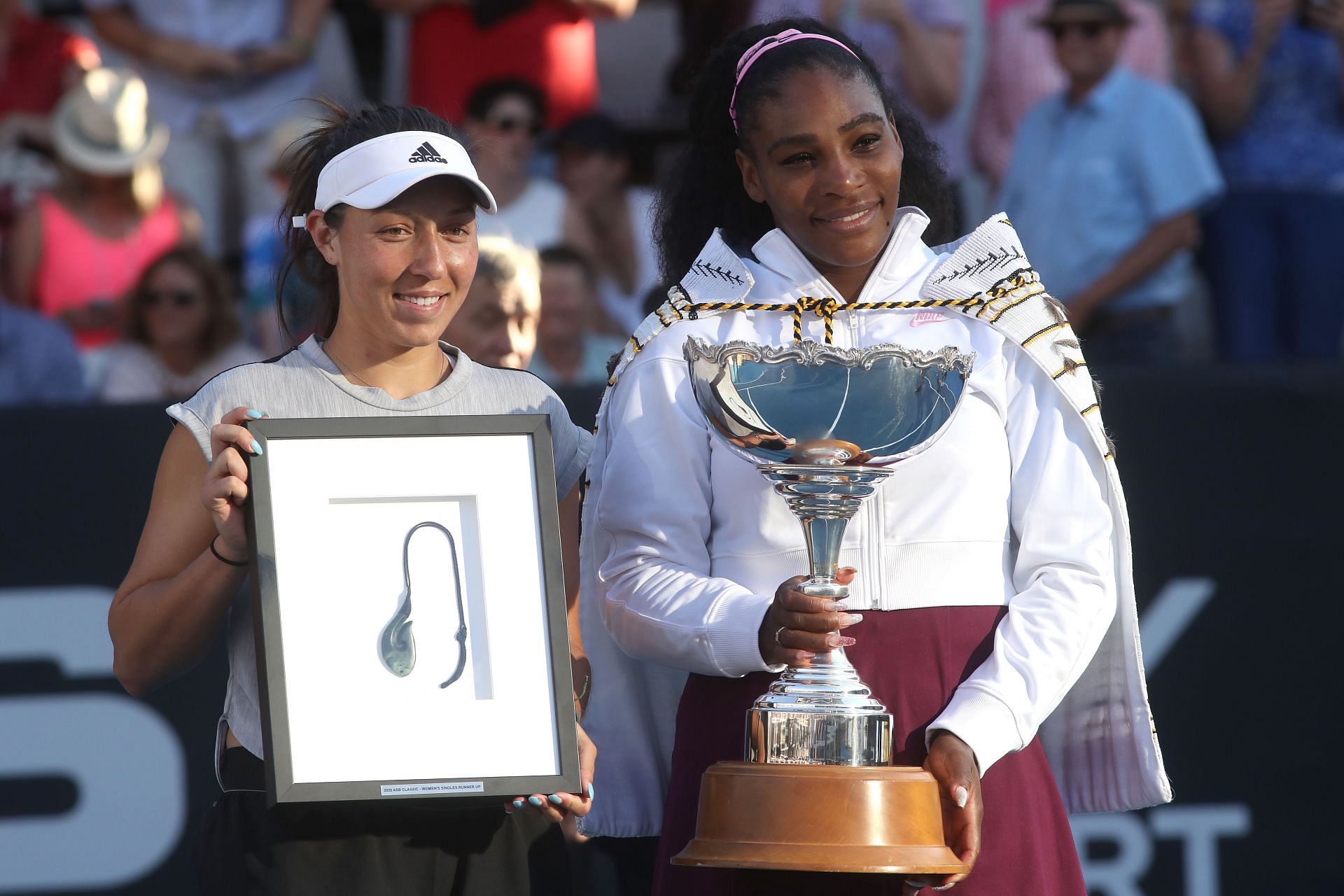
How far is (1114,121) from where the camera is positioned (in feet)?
16.5

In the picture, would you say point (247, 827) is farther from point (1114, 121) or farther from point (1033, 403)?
point (1114, 121)

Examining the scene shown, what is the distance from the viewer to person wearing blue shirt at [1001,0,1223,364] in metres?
4.89

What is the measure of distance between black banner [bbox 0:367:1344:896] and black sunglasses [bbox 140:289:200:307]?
841 millimetres

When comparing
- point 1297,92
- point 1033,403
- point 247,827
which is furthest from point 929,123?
point 247,827

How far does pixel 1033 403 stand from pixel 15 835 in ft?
→ 8.24

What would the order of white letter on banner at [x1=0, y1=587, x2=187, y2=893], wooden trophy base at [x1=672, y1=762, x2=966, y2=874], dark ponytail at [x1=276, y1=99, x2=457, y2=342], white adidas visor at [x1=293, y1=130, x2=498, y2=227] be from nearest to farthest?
wooden trophy base at [x1=672, y1=762, x2=966, y2=874], white adidas visor at [x1=293, y1=130, x2=498, y2=227], dark ponytail at [x1=276, y1=99, x2=457, y2=342], white letter on banner at [x1=0, y1=587, x2=187, y2=893]

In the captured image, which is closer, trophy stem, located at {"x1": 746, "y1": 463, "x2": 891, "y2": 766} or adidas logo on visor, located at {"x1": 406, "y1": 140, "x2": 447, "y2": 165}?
trophy stem, located at {"x1": 746, "y1": 463, "x2": 891, "y2": 766}

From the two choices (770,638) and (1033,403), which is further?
(1033,403)

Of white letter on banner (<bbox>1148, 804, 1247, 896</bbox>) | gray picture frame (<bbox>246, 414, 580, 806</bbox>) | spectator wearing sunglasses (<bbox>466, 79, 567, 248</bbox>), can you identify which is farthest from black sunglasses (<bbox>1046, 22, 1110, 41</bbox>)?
gray picture frame (<bbox>246, 414, 580, 806</bbox>)

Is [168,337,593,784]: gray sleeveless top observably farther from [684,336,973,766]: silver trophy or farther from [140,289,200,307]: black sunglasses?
[140,289,200,307]: black sunglasses

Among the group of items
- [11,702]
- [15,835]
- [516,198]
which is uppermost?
[516,198]

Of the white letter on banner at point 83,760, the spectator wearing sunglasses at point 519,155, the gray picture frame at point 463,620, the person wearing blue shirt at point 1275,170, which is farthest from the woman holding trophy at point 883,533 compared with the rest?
the person wearing blue shirt at point 1275,170

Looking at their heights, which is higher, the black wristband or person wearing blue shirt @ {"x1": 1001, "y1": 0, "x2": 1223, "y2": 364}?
person wearing blue shirt @ {"x1": 1001, "y1": 0, "x2": 1223, "y2": 364}

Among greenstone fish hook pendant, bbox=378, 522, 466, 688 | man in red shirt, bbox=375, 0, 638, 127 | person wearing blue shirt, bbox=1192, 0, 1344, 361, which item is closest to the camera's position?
greenstone fish hook pendant, bbox=378, 522, 466, 688
